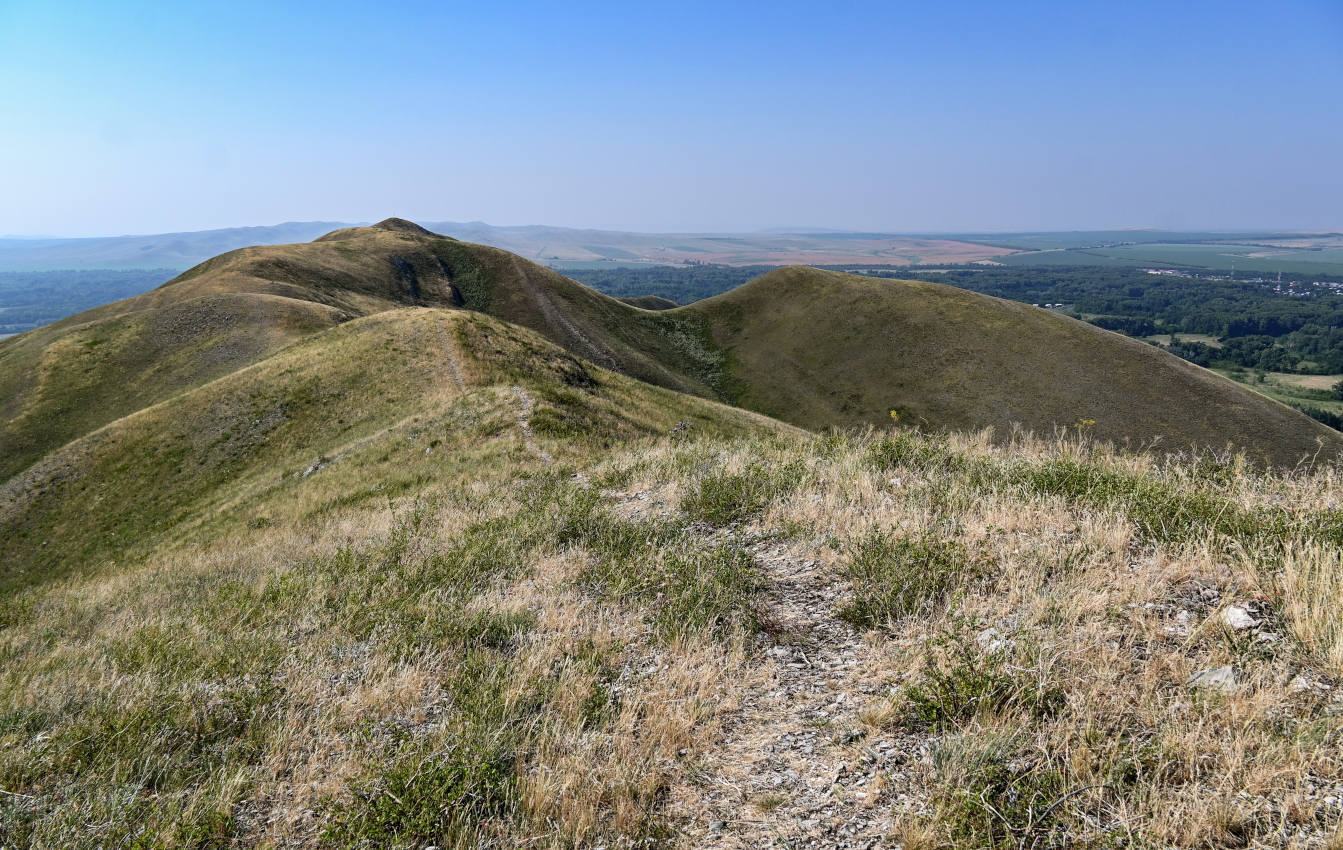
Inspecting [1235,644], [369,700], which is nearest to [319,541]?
[369,700]

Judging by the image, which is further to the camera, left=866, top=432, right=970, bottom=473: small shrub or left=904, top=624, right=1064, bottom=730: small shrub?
left=866, top=432, right=970, bottom=473: small shrub

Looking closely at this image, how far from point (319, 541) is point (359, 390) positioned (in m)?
20.1

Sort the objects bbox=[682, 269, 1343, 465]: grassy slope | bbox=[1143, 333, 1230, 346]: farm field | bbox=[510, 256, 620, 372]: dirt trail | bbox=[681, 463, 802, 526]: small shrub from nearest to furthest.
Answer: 1. bbox=[681, 463, 802, 526]: small shrub
2. bbox=[682, 269, 1343, 465]: grassy slope
3. bbox=[510, 256, 620, 372]: dirt trail
4. bbox=[1143, 333, 1230, 346]: farm field

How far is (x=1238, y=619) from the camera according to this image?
4750 mm

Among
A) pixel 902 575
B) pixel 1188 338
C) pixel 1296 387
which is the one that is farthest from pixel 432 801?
pixel 1188 338

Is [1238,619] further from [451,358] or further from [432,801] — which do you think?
[451,358]

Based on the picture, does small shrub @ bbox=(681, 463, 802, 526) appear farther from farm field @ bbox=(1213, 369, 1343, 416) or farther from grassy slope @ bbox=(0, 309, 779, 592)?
farm field @ bbox=(1213, 369, 1343, 416)

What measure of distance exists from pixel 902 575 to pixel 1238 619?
8.39ft

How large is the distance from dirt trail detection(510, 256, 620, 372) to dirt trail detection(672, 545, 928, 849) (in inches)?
2168

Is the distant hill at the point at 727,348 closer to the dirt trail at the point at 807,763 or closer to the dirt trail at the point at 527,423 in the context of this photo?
the dirt trail at the point at 527,423

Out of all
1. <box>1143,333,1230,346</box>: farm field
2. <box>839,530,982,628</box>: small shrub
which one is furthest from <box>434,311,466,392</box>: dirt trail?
<box>1143,333,1230,346</box>: farm field

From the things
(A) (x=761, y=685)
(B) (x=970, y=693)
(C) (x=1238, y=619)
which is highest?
(C) (x=1238, y=619)

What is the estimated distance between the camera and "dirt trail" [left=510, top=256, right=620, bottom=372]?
66.9 metres

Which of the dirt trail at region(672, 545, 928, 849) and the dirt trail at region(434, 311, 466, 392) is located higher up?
the dirt trail at region(434, 311, 466, 392)
